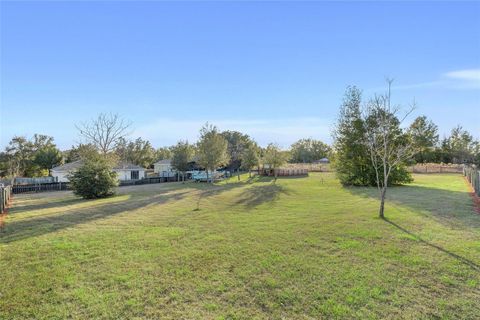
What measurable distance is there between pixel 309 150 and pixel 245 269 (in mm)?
72949

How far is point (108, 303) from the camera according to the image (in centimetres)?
452

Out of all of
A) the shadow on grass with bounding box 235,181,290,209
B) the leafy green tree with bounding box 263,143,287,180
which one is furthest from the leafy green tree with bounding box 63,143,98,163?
the shadow on grass with bounding box 235,181,290,209

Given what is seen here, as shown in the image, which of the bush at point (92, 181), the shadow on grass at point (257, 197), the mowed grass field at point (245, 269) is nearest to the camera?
the mowed grass field at point (245, 269)

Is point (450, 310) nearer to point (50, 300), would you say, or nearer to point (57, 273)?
point (50, 300)

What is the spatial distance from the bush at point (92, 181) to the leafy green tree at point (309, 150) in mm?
56124

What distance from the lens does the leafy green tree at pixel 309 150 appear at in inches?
2913

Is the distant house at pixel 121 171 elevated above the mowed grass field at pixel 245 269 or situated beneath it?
elevated above

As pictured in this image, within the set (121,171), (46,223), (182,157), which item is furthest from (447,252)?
(121,171)

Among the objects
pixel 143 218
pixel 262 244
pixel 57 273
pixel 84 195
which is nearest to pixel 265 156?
pixel 84 195

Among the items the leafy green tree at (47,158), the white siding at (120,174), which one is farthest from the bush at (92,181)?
the leafy green tree at (47,158)

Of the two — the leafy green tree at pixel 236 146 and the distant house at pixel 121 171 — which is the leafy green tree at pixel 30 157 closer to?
the distant house at pixel 121 171

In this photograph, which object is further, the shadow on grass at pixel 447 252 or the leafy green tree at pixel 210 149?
the leafy green tree at pixel 210 149

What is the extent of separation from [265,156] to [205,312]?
1338 inches

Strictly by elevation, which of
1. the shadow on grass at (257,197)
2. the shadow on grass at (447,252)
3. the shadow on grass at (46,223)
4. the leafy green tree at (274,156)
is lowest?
the shadow on grass at (447,252)
